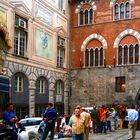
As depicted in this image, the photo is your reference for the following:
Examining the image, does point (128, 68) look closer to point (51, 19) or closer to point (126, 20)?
point (126, 20)

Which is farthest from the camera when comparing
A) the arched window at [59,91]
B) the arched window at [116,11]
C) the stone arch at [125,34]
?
the arched window at [116,11]

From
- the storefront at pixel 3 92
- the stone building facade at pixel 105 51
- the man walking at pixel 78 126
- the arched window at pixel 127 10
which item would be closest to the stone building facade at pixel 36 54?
the stone building facade at pixel 105 51

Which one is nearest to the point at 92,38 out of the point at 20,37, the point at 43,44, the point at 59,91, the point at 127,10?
the point at 127,10

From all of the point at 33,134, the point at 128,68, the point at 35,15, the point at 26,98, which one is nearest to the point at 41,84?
the point at 26,98

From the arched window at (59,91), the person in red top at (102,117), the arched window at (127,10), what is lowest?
the person in red top at (102,117)

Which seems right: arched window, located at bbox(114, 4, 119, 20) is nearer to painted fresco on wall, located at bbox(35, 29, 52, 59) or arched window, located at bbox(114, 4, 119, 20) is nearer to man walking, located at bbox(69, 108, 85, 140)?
painted fresco on wall, located at bbox(35, 29, 52, 59)

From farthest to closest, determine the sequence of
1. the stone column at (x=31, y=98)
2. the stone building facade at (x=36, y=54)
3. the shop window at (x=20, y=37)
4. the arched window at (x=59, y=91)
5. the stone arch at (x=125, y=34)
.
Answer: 1. the arched window at (x=59, y=91)
2. the stone arch at (x=125, y=34)
3. the stone column at (x=31, y=98)
4. the shop window at (x=20, y=37)
5. the stone building facade at (x=36, y=54)

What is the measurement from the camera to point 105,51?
32.1 m

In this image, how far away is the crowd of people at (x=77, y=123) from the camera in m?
12.6

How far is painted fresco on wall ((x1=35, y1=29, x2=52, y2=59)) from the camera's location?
2789cm

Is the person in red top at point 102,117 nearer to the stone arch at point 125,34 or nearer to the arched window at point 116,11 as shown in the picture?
the stone arch at point 125,34

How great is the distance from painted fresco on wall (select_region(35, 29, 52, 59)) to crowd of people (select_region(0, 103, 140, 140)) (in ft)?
21.9

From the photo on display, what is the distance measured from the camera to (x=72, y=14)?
3397cm

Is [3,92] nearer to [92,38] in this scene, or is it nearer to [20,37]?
[20,37]
